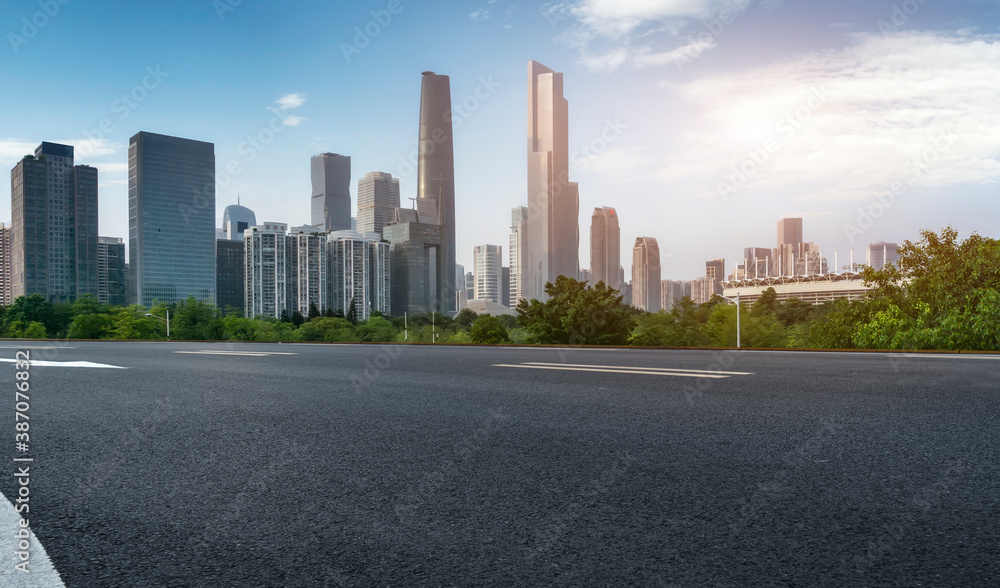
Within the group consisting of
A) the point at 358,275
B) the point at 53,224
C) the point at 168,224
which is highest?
the point at 168,224

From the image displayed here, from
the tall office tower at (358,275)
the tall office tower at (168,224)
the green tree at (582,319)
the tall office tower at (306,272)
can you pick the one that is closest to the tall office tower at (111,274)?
the tall office tower at (168,224)

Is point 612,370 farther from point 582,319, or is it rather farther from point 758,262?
point 758,262

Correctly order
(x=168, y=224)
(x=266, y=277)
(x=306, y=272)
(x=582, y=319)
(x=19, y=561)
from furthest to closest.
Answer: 1. (x=168, y=224)
2. (x=306, y=272)
3. (x=266, y=277)
4. (x=582, y=319)
5. (x=19, y=561)

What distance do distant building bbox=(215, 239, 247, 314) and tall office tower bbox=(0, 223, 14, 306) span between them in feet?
140

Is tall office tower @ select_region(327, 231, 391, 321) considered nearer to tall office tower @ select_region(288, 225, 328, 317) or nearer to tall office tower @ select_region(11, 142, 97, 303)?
tall office tower @ select_region(288, 225, 328, 317)

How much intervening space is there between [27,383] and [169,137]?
517 feet

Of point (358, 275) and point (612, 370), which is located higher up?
point (358, 275)

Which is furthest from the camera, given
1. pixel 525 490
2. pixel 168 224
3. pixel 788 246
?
pixel 788 246

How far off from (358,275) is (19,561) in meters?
129

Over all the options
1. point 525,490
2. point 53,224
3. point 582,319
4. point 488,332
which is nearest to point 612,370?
point 525,490

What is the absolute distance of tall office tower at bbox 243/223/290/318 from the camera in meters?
114

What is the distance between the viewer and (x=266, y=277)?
11406cm

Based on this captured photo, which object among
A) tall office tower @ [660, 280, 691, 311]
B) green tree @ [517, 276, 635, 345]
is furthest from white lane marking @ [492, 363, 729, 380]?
tall office tower @ [660, 280, 691, 311]

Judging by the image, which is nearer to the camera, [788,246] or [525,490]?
[525,490]
